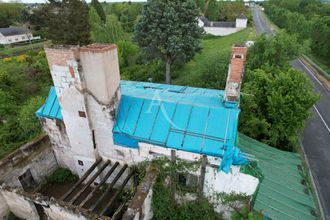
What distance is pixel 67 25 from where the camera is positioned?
33.2 m

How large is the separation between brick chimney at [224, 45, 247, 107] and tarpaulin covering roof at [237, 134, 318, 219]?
381 cm

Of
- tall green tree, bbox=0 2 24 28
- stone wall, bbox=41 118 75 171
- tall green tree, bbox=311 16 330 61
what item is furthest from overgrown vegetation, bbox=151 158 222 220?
tall green tree, bbox=0 2 24 28

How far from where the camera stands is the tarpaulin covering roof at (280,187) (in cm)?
1030

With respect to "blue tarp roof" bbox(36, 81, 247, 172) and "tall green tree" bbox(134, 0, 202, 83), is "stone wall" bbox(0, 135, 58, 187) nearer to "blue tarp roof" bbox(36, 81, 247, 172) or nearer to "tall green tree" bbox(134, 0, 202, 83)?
"blue tarp roof" bbox(36, 81, 247, 172)

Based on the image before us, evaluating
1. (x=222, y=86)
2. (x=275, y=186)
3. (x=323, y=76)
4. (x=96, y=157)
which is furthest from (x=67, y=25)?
(x=323, y=76)

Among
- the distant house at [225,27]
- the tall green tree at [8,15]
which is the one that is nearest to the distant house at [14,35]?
the tall green tree at [8,15]

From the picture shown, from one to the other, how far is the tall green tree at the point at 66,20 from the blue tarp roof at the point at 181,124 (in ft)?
90.9

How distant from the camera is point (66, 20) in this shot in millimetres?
33188

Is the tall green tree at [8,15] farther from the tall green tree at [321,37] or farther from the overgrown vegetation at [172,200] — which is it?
the overgrown vegetation at [172,200]

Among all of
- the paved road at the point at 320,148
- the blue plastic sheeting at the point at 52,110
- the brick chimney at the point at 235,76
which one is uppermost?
the brick chimney at the point at 235,76

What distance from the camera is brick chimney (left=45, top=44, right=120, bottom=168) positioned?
31.6 feet

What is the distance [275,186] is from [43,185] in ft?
45.5

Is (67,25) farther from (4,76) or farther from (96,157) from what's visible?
(96,157)

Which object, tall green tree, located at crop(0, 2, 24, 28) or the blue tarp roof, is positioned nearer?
the blue tarp roof
